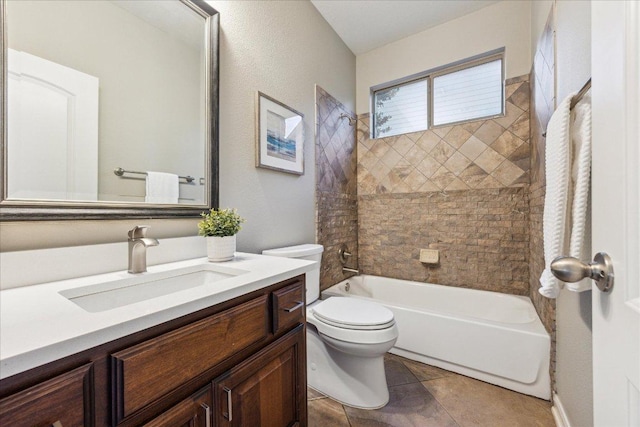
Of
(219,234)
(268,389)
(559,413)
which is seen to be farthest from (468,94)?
(268,389)

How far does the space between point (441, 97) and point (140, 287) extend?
2.78 metres

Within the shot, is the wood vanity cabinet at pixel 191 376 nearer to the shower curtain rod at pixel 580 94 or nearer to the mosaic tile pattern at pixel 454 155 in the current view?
the shower curtain rod at pixel 580 94

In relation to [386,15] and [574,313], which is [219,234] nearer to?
[574,313]

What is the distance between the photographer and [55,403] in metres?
0.48

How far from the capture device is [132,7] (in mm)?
1166

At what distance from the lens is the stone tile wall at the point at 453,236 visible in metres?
2.21

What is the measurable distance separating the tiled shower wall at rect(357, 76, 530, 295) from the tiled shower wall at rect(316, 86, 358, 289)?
14 cm

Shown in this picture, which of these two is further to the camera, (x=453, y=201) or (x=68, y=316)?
(x=453, y=201)

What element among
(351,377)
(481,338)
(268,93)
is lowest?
(351,377)

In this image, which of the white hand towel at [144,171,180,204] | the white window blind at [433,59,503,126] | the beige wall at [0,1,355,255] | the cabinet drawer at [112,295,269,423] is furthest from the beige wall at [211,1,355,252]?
the white window blind at [433,59,503,126]

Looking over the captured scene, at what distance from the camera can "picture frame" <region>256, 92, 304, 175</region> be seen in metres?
1.72

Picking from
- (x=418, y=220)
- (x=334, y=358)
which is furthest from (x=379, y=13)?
(x=334, y=358)

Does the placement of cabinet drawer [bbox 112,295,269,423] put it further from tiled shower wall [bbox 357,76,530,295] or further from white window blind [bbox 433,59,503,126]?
white window blind [bbox 433,59,503,126]

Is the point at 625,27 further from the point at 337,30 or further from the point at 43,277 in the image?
the point at 337,30
